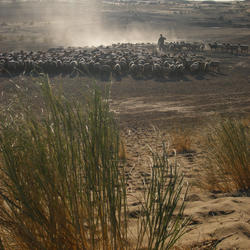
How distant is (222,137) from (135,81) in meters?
12.3

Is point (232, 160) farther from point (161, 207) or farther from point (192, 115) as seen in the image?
point (192, 115)

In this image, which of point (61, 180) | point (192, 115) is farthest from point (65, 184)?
point (192, 115)

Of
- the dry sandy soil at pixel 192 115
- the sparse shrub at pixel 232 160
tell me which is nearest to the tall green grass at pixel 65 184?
the dry sandy soil at pixel 192 115

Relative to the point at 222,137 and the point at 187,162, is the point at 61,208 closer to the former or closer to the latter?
the point at 222,137

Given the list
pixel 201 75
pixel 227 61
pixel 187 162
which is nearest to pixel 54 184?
pixel 187 162

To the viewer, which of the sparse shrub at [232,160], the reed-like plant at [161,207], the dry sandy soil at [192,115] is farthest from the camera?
the sparse shrub at [232,160]

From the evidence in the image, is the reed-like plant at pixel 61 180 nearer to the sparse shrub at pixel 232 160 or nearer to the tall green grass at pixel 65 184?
the tall green grass at pixel 65 184

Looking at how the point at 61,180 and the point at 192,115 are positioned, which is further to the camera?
the point at 192,115

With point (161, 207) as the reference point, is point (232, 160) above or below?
below

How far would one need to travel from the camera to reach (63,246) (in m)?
2.13

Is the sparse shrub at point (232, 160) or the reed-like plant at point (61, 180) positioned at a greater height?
the reed-like plant at point (61, 180)

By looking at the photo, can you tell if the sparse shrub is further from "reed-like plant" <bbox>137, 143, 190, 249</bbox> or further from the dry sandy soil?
"reed-like plant" <bbox>137, 143, 190, 249</bbox>

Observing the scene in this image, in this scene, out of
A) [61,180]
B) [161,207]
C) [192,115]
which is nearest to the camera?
[161,207]

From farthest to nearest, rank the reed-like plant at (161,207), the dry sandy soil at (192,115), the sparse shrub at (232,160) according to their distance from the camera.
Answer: the sparse shrub at (232,160) < the dry sandy soil at (192,115) < the reed-like plant at (161,207)
